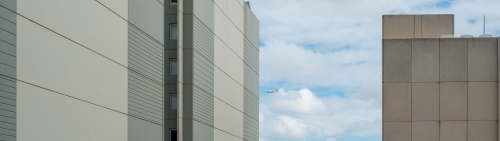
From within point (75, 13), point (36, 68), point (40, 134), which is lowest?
point (40, 134)

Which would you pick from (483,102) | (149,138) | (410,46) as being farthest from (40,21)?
(483,102)

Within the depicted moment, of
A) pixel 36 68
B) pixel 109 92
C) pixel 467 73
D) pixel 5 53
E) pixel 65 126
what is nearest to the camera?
pixel 5 53

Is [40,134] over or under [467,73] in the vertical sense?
under

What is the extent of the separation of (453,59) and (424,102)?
7.06 feet

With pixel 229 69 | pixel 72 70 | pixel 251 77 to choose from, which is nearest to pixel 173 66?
pixel 229 69

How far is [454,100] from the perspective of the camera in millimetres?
41125

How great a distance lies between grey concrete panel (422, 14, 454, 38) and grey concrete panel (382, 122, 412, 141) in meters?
4.11

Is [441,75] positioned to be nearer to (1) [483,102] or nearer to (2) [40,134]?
(1) [483,102]

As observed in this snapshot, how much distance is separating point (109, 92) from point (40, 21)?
683 centimetres

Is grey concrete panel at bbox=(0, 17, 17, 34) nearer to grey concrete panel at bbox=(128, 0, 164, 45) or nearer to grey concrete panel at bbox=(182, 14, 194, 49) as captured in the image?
grey concrete panel at bbox=(128, 0, 164, 45)

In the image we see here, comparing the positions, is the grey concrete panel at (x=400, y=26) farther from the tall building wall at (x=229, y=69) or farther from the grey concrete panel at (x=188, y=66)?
the tall building wall at (x=229, y=69)

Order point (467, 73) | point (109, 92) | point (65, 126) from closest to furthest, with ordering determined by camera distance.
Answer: point (65, 126)
point (109, 92)
point (467, 73)

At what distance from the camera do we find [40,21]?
3009 cm

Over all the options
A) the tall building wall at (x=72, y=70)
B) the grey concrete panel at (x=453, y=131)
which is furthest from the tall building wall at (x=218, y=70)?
the grey concrete panel at (x=453, y=131)
